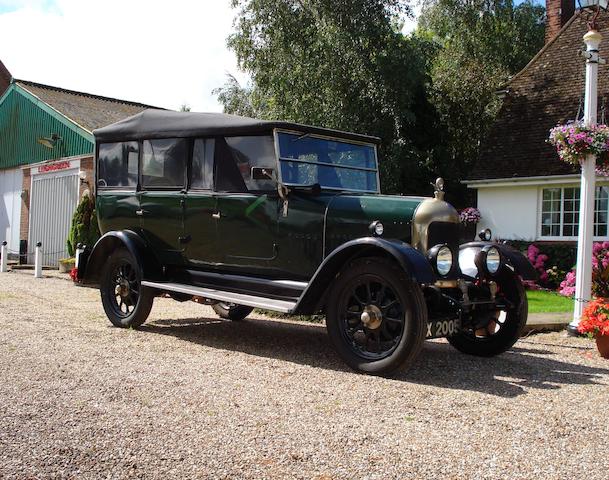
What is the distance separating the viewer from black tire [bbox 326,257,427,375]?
502 centimetres

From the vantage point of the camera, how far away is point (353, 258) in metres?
5.55

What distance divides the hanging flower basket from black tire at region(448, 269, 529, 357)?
2.38m

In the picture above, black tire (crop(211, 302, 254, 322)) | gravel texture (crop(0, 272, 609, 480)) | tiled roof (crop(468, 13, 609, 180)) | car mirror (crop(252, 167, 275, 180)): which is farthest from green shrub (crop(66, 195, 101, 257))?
car mirror (crop(252, 167, 275, 180))

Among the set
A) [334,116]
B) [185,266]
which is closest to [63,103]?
[334,116]

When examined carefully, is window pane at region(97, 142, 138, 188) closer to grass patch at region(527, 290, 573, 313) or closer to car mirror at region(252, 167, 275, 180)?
car mirror at region(252, 167, 275, 180)

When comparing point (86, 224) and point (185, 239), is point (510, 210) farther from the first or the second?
point (185, 239)

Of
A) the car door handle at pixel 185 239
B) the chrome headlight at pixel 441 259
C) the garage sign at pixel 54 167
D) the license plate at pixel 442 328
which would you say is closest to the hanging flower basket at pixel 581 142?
the chrome headlight at pixel 441 259

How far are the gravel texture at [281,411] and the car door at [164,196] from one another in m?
1.06

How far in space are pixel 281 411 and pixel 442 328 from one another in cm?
177

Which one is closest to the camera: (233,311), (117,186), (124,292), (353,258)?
(353,258)

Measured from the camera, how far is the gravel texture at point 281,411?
3.24m

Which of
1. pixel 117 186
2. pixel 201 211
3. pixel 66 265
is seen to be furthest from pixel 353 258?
pixel 66 265

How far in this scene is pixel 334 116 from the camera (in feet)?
53.7

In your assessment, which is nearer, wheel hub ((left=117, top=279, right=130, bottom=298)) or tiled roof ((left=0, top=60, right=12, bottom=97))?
wheel hub ((left=117, top=279, right=130, bottom=298))
